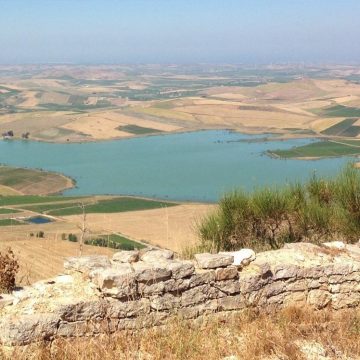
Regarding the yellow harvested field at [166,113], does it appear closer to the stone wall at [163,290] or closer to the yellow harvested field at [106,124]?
the yellow harvested field at [106,124]

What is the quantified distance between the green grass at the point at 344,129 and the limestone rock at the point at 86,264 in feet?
322

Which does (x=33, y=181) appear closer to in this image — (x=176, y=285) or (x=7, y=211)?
(x=7, y=211)

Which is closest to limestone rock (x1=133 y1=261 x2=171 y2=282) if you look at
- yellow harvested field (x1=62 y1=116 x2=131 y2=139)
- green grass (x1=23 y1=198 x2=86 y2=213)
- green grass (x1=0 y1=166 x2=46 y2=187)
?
green grass (x1=23 y1=198 x2=86 y2=213)

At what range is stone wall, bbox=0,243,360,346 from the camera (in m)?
5.05

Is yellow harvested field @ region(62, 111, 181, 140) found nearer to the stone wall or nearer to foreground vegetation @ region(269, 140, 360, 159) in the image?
foreground vegetation @ region(269, 140, 360, 159)

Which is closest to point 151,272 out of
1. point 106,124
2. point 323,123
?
point 323,123

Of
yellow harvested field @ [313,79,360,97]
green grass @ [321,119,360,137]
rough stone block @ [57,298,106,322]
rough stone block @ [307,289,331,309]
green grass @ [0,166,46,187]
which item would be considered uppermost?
rough stone block @ [57,298,106,322]

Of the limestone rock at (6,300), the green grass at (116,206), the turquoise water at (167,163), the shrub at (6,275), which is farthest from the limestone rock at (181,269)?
the turquoise water at (167,163)

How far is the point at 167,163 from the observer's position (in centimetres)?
8138

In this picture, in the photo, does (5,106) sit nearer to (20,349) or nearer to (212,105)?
(212,105)

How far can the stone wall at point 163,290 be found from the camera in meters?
5.05

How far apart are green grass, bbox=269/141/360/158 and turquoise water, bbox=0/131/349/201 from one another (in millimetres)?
3610

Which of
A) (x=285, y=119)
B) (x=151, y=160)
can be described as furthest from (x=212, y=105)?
(x=151, y=160)

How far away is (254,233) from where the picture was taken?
8.76 m
